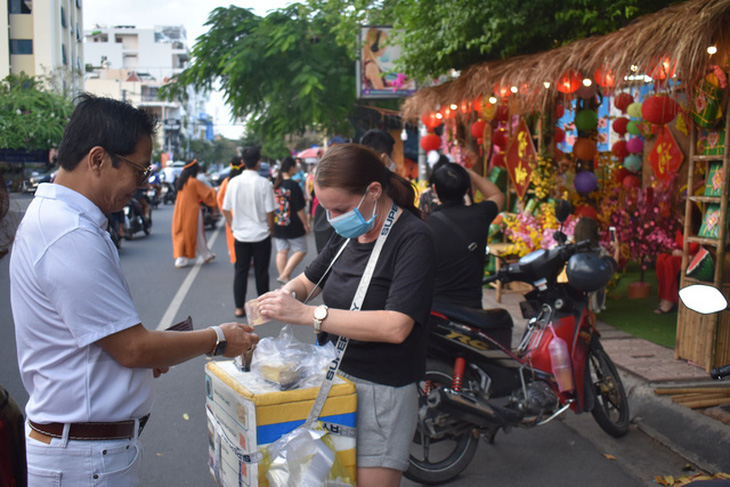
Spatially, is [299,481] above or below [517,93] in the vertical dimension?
below

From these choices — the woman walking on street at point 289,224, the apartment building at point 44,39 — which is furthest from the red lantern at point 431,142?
the apartment building at point 44,39

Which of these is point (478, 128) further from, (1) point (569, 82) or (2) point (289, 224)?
(1) point (569, 82)

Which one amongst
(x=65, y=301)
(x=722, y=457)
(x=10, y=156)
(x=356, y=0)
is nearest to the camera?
(x=65, y=301)

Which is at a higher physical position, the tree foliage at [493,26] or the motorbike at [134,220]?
the tree foliage at [493,26]

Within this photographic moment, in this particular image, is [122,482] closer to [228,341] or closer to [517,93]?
[228,341]

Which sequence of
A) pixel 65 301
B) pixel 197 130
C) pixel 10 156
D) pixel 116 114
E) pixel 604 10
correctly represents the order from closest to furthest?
1. pixel 65 301
2. pixel 116 114
3. pixel 604 10
4. pixel 10 156
5. pixel 197 130

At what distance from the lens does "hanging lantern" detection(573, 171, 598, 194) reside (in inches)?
328

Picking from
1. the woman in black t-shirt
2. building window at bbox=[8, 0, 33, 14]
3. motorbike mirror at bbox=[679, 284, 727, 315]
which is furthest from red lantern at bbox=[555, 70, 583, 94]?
building window at bbox=[8, 0, 33, 14]

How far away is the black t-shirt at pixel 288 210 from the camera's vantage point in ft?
29.6

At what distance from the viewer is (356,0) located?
14.6 metres

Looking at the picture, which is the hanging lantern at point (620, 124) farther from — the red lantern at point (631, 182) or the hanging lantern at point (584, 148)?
the hanging lantern at point (584, 148)

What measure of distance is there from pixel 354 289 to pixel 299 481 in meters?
0.66

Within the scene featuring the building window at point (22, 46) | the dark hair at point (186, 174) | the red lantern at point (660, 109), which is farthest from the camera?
the building window at point (22, 46)

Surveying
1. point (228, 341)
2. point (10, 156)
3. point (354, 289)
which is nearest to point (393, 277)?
point (354, 289)
